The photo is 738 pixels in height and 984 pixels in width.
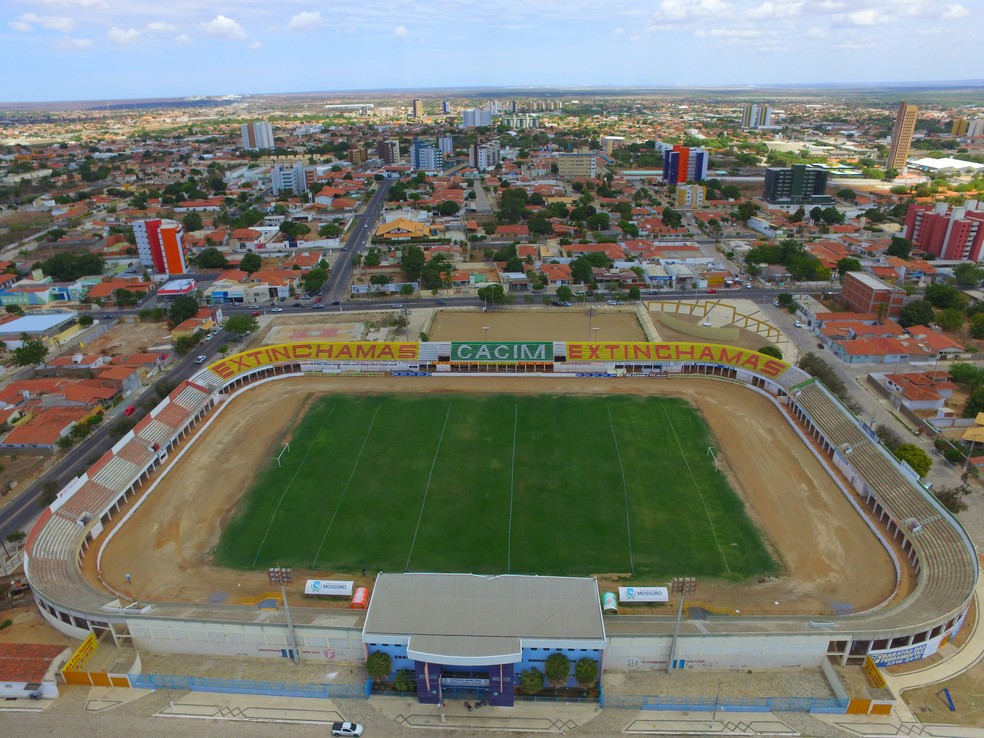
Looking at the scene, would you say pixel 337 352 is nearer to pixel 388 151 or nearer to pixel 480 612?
pixel 480 612

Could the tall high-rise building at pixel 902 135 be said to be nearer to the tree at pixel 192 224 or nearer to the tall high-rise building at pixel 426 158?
the tall high-rise building at pixel 426 158

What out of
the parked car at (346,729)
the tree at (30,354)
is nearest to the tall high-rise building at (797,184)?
the tree at (30,354)

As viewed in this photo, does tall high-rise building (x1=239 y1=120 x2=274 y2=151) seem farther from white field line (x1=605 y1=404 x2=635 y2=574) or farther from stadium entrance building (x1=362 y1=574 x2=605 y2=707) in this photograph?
stadium entrance building (x1=362 y1=574 x2=605 y2=707)

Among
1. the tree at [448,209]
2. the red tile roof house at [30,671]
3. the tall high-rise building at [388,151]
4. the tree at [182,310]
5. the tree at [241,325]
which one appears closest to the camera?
the red tile roof house at [30,671]

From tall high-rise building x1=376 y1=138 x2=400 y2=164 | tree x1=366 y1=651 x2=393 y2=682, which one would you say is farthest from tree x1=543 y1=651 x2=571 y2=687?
tall high-rise building x1=376 y1=138 x2=400 y2=164

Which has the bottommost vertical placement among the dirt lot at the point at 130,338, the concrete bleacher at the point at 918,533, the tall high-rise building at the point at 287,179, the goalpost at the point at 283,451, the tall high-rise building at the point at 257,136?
the dirt lot at the point at 130,338

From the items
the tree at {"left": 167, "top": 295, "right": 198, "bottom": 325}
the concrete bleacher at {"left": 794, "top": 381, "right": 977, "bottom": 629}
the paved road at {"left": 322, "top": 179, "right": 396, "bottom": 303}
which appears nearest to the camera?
the concrete bleacher at {"left": 794, "top": 381, "right": 977, "bottom": 629}

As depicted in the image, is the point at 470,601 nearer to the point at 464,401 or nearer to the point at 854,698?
the point at 854,698
